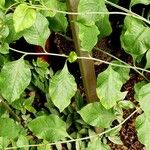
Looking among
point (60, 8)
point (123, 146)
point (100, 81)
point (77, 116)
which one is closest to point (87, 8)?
point (60, 8)

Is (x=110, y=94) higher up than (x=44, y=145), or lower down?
higher up

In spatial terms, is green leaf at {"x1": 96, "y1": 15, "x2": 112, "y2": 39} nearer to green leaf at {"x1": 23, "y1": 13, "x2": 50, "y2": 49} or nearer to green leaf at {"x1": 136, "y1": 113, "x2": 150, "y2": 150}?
green leaf at {"x1": 23, "y1": 13, "x2": 50, "y2": 49}

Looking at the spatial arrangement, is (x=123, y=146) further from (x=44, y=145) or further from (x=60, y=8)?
(x=60, y=8)

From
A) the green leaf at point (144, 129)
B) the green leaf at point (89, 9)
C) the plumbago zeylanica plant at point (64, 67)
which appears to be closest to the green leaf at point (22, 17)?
the plumbago zeylanica plant at point (64, 67)

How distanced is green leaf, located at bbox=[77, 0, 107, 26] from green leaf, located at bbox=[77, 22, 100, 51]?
0.09 ft

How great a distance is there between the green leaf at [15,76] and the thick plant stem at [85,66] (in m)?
0.19

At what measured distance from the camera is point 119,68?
1429 millimetres

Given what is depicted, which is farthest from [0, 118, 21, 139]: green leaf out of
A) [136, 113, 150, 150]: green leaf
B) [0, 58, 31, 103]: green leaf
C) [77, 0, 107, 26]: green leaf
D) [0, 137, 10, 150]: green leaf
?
[77, 0, 107, 26]: green leaf

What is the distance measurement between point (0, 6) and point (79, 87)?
3.00 ft

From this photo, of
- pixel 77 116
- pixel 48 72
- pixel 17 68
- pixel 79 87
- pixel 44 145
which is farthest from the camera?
pixel 79 87

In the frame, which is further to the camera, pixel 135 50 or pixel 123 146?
pixel 123 146

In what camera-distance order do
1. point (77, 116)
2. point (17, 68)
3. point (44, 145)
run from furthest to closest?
point (77, 116) → point (44, 145) → point (17, 68)

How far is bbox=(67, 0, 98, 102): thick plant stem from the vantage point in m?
1.13

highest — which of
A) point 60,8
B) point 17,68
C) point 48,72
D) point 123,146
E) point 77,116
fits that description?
point 60,8
